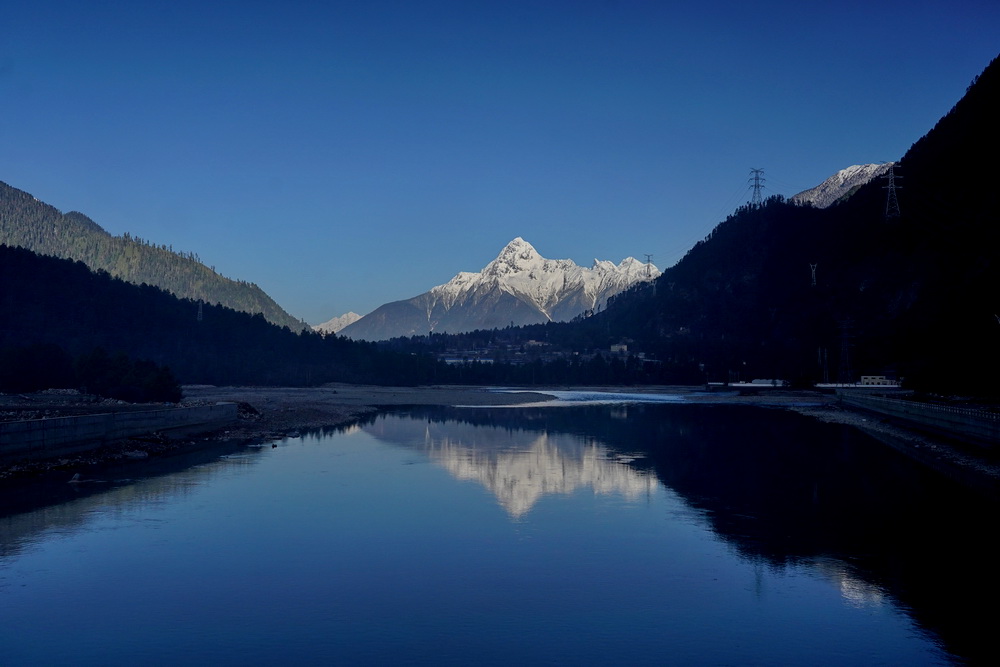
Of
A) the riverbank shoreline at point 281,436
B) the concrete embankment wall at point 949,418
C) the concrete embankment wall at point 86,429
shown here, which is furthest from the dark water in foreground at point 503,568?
the concrete embankment wall at point 949,418

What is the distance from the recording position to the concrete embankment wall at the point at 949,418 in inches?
2050

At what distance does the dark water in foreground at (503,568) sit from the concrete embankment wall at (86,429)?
267 inches

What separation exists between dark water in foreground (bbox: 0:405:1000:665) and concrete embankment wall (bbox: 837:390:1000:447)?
825 cm

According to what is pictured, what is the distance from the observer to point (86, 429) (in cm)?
5091

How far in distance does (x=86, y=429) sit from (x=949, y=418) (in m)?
59.0

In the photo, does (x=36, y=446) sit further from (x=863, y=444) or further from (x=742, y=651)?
(x=863, y=444)

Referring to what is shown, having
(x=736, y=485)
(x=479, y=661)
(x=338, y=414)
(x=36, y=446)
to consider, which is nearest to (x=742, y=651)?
(x=479, y=661)

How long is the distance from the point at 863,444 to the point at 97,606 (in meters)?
58.6

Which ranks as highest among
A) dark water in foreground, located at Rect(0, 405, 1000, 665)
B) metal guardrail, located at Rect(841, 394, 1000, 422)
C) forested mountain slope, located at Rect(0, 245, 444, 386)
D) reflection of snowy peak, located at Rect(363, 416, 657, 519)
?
forested mountain slope, located at Rect(0, 245, 444, 386)

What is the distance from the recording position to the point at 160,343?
171000 millimetres

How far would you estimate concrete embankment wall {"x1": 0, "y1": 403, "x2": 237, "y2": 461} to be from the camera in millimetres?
43406

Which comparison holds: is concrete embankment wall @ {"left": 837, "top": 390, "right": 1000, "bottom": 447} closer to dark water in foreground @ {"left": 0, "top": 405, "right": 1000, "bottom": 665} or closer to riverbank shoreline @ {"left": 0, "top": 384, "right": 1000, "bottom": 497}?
riverbank shoreline @ {"left": 0, "top": 384, "right": 1000, "bottom": 497}

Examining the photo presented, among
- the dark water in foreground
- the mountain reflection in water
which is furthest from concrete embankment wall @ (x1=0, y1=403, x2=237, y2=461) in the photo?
the mountain reflection in water

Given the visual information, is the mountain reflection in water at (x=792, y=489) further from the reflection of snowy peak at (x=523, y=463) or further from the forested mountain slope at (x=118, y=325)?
the forested mountain slope at (x=118, y=325)
